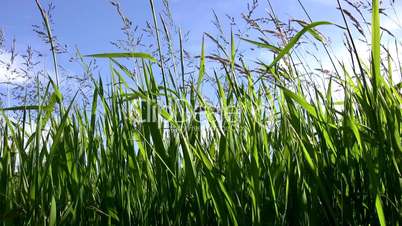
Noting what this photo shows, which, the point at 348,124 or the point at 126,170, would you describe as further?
the point at 126,170

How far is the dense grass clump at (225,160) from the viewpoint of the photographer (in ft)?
4.93

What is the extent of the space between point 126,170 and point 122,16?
0.74 m

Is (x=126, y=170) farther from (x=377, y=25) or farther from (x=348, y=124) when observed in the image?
(x=377, y=25)

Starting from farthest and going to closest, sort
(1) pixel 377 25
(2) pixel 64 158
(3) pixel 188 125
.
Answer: (2) pixel 64 158, (3) pixel 188 125, (1) pixel 377 25

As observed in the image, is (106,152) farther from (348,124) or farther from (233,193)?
(348,124)

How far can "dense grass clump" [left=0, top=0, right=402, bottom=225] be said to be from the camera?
1504 millimetres

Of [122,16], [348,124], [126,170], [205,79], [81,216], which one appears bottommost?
[81,216]

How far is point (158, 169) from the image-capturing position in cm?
176

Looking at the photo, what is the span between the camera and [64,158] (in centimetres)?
201

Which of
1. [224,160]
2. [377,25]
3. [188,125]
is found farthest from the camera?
[188,125]

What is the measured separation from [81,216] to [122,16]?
0.88m

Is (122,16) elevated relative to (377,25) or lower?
elevated

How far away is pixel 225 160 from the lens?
5.42ft

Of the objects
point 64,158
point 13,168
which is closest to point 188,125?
point 64,158
